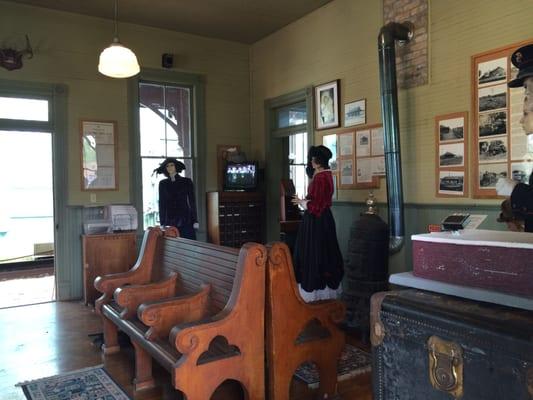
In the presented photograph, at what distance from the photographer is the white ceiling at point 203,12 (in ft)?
18.6

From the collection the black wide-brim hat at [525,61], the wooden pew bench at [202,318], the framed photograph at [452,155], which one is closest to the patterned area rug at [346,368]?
the wooden pew bench at [202,318]

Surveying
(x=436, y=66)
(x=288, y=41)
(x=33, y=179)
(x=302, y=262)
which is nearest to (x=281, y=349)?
(x=302, y=262)

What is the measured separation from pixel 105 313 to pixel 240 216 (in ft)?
11.2

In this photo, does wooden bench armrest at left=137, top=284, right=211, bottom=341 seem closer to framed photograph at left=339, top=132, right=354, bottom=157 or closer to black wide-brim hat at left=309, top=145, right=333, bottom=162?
black wide-brim hat at left=309, top=145, right=333, bottom=162

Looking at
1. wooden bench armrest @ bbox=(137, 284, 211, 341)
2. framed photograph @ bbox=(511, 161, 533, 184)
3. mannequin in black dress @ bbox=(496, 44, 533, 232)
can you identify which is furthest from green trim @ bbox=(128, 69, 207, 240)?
mannequin in black dress @ bbox=(496, 44, 533, 232)

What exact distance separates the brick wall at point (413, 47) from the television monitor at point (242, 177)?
2817mm

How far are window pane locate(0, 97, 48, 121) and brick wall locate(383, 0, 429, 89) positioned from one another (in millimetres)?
4397

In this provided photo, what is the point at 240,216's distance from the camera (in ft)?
22.5

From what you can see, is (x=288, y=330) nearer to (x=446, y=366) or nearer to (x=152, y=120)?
(x=446, y=366)

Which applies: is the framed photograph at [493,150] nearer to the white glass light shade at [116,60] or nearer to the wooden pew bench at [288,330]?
the wooden pew bench at [288,330]

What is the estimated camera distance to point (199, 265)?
3.20 metres

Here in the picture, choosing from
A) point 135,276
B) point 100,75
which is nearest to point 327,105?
point 100,75

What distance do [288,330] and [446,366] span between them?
1608 mm

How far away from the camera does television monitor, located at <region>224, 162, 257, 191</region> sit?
6.90 m
